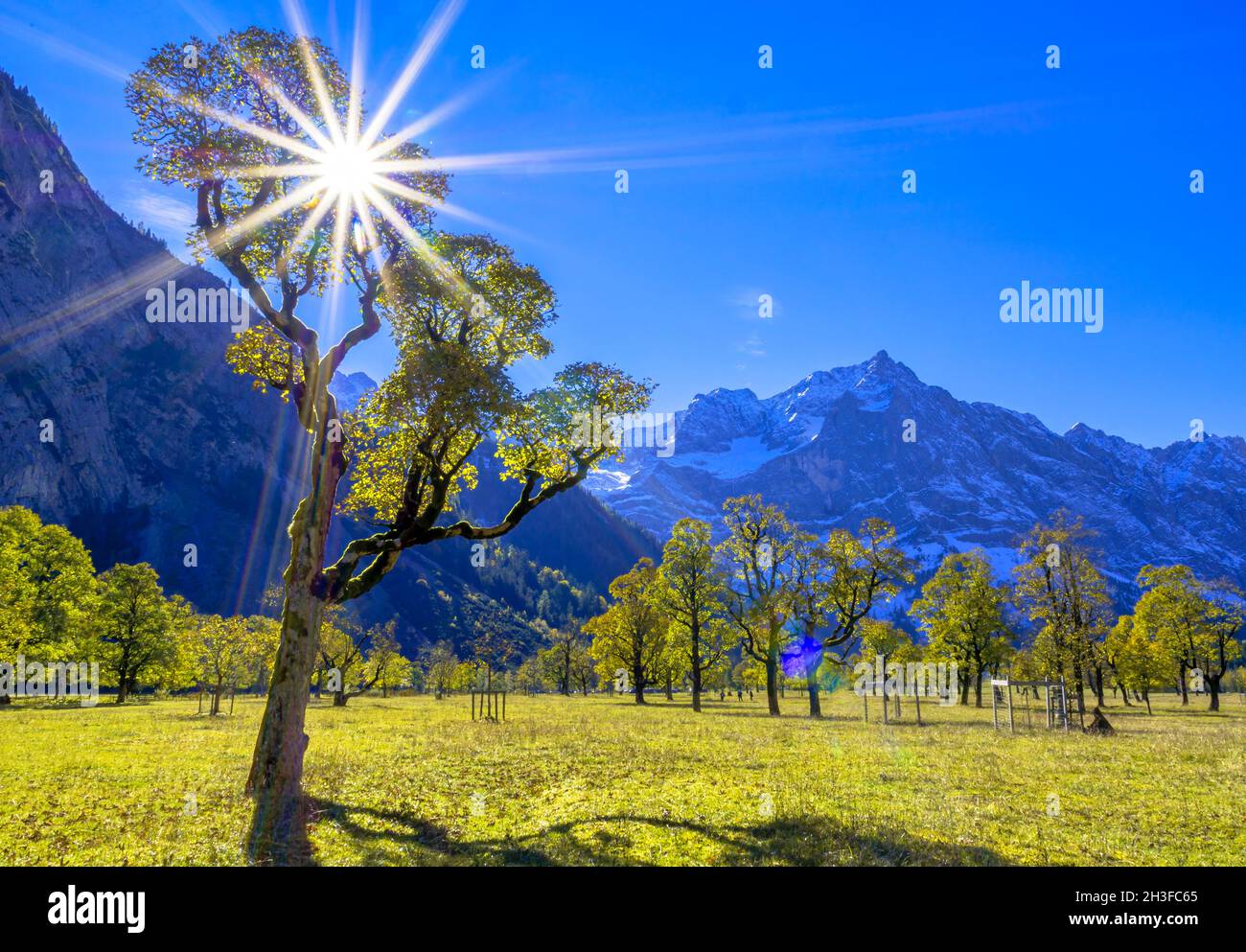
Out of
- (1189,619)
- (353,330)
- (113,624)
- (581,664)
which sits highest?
(353,330)

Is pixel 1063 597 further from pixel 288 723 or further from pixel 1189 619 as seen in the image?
pixel 288 723

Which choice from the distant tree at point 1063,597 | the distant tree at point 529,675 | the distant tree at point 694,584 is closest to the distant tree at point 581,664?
the distant tree at point 529,675

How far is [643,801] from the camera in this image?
16.0 meters

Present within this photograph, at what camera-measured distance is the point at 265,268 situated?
65.2 ft

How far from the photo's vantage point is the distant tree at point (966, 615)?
226 feet

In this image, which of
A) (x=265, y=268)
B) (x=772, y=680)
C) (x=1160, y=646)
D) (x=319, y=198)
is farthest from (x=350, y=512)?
(x=1160, y=646)

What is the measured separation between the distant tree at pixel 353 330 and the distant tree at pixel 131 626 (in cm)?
5464

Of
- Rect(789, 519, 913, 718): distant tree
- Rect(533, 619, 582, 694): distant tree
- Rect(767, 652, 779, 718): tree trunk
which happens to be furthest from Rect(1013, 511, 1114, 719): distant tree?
Rect(533, 619, 582, 694): distant tree

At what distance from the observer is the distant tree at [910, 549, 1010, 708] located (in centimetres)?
6888

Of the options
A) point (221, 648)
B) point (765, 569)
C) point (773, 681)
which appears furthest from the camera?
point (221, 648)

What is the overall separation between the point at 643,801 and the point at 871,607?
52.6 metres

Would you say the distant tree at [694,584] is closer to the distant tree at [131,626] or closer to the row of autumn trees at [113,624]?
the row of autumn trees at [113,624]

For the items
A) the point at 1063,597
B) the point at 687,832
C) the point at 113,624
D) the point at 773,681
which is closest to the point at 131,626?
the point at 113,624

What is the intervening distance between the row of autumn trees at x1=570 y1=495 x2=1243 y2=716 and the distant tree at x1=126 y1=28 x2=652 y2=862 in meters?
32.8
